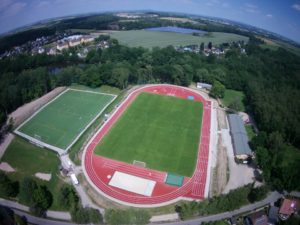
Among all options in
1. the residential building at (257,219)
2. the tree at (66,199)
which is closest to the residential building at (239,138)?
the residential building at (257,219)

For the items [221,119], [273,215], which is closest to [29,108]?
[221,119]

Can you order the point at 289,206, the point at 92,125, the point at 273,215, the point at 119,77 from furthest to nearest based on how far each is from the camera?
the point at 119,77 < the point at 92,125 < the point at 289,206 < the point at 273,215

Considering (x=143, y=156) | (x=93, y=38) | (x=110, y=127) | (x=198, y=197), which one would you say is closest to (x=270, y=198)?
(x=198, y=197)

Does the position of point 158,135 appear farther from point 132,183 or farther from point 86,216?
point 86,216

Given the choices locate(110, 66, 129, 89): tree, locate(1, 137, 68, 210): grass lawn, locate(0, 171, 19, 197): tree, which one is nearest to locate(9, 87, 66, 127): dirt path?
locate(1, 137, 68, 210): grass lawn

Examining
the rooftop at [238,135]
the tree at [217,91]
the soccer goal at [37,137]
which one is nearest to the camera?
the rooftop at [238,135]

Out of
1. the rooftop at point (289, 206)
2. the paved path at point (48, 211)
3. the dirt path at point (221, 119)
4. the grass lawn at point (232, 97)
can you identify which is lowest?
the paved path at point (48, 211)

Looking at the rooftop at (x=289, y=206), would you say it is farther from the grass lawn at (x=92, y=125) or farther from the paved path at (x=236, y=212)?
the grass lawn at (x=92, y=125)

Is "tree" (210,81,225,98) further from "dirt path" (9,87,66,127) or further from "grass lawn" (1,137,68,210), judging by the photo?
"grass lawn" (1,137,68,210)
